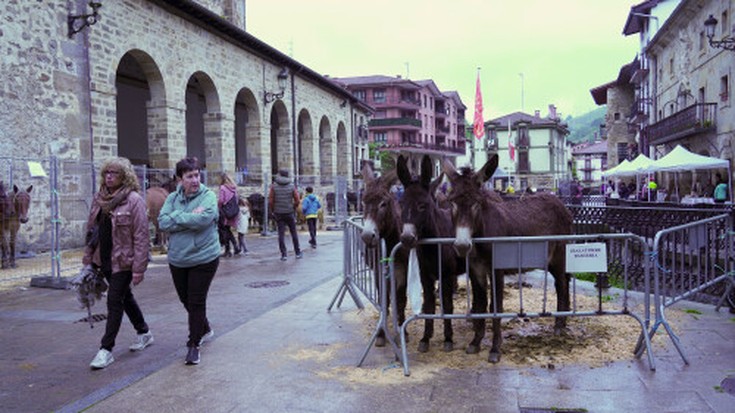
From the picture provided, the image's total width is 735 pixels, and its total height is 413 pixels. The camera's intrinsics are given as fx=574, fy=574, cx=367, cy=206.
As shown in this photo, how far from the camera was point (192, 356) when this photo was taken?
5137 millimetres

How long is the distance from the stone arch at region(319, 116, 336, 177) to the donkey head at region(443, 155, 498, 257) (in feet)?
93.8

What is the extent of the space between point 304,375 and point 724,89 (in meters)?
24.1

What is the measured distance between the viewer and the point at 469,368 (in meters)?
4.90

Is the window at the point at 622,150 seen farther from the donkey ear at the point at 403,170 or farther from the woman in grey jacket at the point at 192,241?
the woman in grey jacket at the point at 192,241

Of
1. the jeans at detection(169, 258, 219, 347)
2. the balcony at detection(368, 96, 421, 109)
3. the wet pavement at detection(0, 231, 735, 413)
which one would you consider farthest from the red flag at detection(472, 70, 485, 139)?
the balcony at detection(368, 96, 421, 109)

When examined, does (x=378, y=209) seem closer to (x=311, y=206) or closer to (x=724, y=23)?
(x=311, y=206)

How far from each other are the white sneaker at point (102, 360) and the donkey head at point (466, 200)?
127 inches

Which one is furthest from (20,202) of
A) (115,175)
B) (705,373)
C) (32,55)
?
(705,373)

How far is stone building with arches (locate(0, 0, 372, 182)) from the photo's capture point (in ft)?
42.3

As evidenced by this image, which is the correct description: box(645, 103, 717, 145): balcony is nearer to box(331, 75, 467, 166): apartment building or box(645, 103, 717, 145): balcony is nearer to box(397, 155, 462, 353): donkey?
box(397, 155, 462, 353): donkey

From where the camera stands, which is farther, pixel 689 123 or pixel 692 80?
pixel 692 80

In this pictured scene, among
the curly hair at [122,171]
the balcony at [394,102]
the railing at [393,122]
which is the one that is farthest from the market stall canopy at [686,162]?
the balcony at [394,102]

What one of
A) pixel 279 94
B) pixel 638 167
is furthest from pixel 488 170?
pixel 279 94

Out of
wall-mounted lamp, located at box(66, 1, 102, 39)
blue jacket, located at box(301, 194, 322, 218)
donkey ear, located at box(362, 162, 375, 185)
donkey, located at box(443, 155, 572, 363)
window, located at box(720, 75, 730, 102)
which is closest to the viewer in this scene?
donkey, located at box(443, 155, 572, 363)
